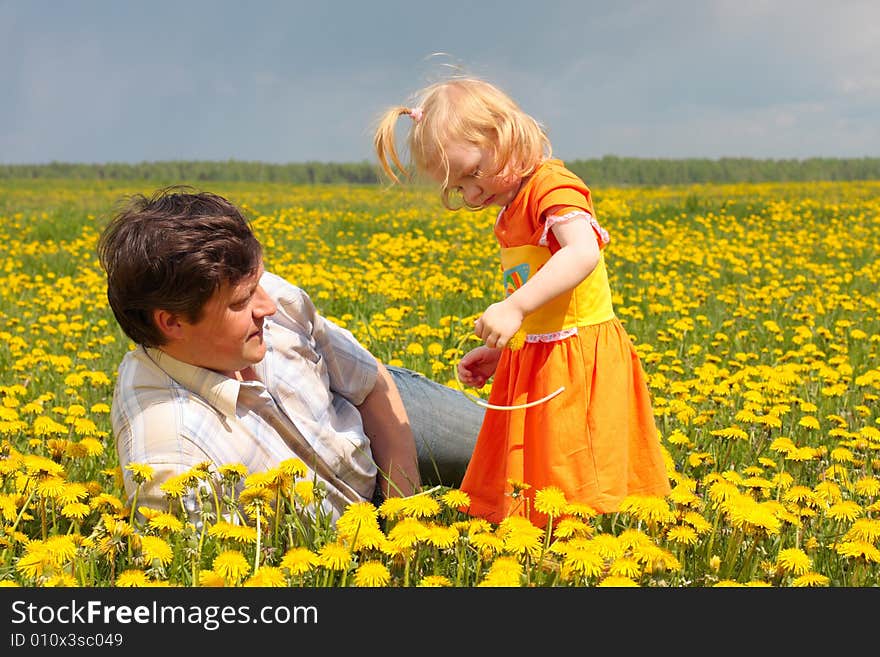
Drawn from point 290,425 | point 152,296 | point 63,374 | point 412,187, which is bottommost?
point 63,374

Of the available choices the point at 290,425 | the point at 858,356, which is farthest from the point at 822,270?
the point at 290,425

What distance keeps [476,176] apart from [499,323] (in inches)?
20.1

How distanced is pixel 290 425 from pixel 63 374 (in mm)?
2569

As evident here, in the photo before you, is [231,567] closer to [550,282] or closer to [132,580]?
[132,580]

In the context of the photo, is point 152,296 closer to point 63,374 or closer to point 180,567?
point 180,567

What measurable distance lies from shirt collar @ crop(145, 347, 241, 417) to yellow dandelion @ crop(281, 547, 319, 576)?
58 cm

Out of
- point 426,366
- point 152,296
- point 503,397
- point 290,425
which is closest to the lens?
point 152,296

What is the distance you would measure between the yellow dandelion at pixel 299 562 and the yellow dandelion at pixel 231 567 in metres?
0.07

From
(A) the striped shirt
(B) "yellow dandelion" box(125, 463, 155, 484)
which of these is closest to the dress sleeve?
(A) the striped shirt

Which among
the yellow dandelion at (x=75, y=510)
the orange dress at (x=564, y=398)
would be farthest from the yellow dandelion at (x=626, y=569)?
the yellow dandelion at (x=75, y=510)

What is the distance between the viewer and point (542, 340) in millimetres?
2379

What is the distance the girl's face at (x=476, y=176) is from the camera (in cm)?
233

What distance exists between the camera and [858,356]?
15.6ft

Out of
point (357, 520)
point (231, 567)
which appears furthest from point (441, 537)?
point (231, 567)
